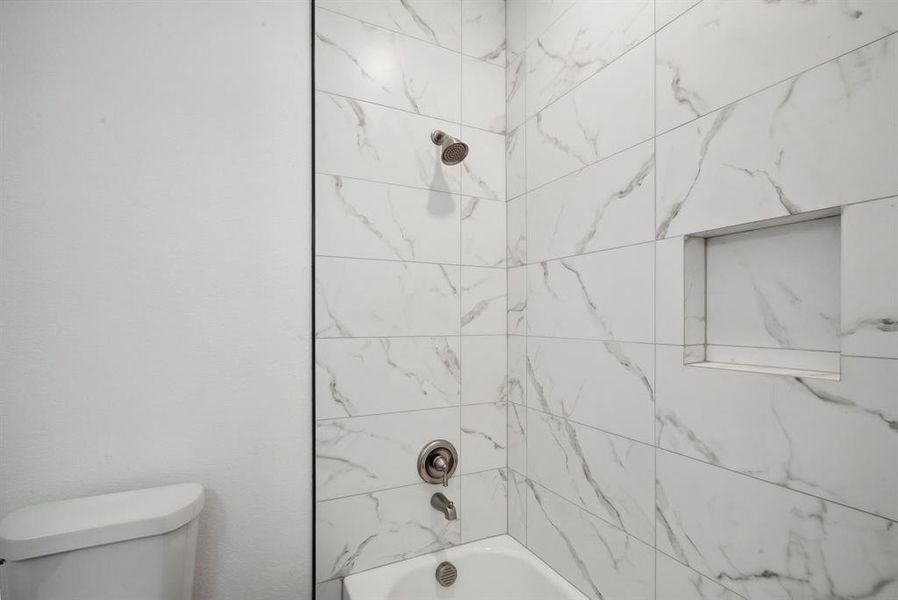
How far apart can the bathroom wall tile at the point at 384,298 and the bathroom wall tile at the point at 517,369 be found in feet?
0.78

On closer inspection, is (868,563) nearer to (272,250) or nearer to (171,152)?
(272,250)

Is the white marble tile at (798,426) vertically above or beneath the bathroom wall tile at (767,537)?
above

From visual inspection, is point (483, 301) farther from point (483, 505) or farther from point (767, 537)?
point (767, 537)

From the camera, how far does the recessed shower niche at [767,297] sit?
2.69 ft

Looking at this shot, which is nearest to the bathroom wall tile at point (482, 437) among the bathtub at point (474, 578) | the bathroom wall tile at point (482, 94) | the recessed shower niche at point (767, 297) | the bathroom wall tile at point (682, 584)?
the bathtub at point (474, 578)

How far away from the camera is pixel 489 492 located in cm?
164

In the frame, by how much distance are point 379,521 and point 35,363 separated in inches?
42.1

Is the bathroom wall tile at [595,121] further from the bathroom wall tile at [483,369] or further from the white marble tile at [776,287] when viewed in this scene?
the bathroom wall tile at [483,369]

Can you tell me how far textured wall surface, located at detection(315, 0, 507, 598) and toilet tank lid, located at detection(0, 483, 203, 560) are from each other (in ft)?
1.35

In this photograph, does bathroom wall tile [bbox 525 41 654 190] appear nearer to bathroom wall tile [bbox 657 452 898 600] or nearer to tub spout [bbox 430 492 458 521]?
bathroom wall tile [bbox 657 452 898 600]

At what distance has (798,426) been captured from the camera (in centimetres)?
80

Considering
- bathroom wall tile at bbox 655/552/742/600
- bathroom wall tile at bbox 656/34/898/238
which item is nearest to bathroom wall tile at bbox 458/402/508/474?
bathroom wall tile at bbox 655/552/742/600

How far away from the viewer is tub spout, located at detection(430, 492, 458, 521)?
1391mm

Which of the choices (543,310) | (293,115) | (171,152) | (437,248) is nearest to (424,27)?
(293,115)
